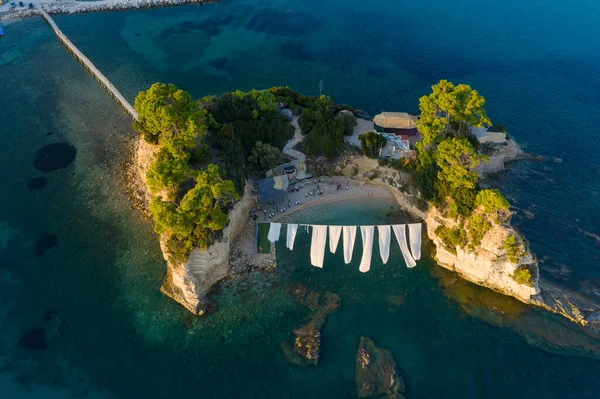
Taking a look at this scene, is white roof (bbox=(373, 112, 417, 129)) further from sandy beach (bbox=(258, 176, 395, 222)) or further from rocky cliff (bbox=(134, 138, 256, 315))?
rocky cliff (bbox=(134, 138, 256, 315))

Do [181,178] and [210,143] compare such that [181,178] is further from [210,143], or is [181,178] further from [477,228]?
[477,228]

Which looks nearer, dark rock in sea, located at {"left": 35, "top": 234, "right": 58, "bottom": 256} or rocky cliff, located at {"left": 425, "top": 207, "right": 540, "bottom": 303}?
rocky cliff, located at {"left": 425, "top": 207, "right": 540, "bottom": 303}

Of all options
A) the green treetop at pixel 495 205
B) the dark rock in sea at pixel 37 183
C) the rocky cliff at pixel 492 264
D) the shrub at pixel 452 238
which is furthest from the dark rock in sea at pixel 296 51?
the dark rock in sea at pixel 37 183

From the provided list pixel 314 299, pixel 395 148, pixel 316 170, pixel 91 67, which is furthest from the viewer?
pixel 91 67

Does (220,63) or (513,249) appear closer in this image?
(513,249)

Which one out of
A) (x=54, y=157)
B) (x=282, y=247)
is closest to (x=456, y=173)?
(x=282, y=247)

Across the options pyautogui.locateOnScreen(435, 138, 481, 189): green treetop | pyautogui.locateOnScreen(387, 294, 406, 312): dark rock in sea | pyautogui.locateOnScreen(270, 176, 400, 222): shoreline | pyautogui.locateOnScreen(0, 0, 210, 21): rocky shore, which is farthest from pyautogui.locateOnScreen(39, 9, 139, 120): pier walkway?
pyautogui.locateOnScreen(387, 294, 406, 312): dark rock in sea
